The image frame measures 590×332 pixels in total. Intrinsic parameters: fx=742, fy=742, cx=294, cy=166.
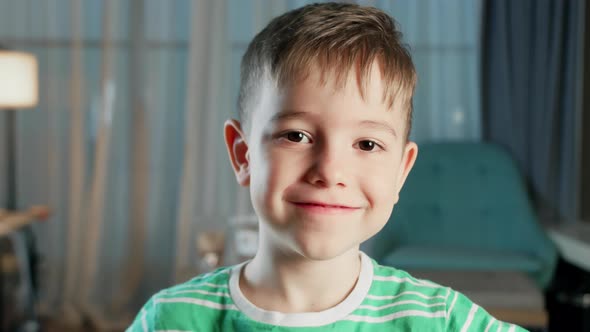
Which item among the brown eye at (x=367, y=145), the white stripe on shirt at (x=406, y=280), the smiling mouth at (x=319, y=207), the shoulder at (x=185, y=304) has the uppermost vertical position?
the brown eye at (x=367, y=145)

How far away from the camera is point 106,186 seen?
378 centimetres

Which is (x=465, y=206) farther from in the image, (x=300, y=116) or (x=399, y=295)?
(x=300, y=116)

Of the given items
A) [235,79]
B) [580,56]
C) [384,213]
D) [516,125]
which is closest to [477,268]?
[516,125]

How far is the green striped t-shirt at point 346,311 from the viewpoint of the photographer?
34.7 inches

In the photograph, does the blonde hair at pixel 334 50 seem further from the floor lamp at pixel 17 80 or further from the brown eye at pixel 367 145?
the floor lamp at pixel 17 80

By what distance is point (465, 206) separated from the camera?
344 cm

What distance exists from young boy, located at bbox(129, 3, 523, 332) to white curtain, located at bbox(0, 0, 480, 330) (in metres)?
2.72

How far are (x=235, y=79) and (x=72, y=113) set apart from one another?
836 millimetres

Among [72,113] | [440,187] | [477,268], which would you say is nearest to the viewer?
[477,268]

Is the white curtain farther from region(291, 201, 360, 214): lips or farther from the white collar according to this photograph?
region(291, 201, 360, 214): lips

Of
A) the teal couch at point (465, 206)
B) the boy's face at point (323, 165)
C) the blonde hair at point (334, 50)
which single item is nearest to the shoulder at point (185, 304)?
the boy's face at point (323, 165)

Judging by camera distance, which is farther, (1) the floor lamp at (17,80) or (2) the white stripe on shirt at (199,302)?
(1) the floor lamp at (17,80)

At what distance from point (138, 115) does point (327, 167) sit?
10.1 feet

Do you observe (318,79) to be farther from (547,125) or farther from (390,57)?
(547,125)
